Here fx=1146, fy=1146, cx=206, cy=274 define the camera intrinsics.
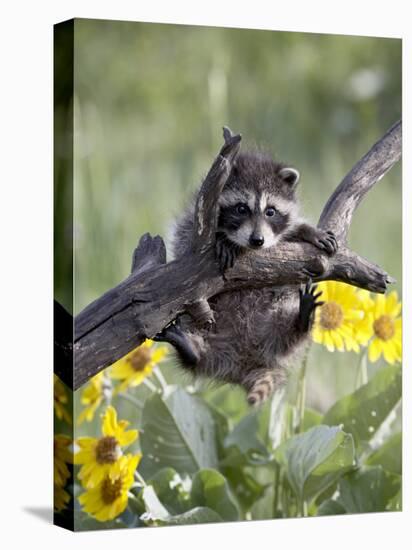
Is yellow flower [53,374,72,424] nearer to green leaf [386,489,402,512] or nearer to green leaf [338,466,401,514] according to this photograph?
green leaf [338,466,401,514]

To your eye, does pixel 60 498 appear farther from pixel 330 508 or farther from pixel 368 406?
pixel 368 406

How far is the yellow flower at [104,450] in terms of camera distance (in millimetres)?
5809

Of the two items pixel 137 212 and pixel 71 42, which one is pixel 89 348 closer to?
pixel 137 212

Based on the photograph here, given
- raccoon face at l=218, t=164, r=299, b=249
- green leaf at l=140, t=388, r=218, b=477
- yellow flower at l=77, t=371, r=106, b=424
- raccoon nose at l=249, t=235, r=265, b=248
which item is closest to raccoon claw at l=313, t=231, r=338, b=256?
raccoon face at l=218, t=164, r=299, b=249

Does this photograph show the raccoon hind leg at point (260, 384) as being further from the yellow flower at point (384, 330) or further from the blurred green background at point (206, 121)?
the yellow flower at point (384, 330)

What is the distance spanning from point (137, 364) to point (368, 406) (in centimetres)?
138

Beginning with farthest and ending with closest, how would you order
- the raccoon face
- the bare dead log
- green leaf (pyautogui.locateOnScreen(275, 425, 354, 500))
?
green leaf (pyautogui.locateOnScreen(275, 425, 354, 500)) < the raccoon face < the bare dead log

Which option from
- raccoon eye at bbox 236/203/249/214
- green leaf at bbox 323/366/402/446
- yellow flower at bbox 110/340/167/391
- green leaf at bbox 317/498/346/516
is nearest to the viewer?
raccoon eye at bbox 236/203/249/214

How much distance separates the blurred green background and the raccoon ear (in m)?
0.27

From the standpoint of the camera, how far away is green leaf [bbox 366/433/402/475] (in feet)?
21.7

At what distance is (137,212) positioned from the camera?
6184mm

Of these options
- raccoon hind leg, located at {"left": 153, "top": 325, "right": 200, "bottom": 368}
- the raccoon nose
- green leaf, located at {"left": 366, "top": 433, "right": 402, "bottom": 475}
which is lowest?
green leaf, located at {"left": 366, "top": 433, "right": 402, "bottom": 475}

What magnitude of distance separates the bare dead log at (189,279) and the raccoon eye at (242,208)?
23 cm

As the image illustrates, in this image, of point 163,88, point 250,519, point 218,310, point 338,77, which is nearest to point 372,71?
point 338,77
